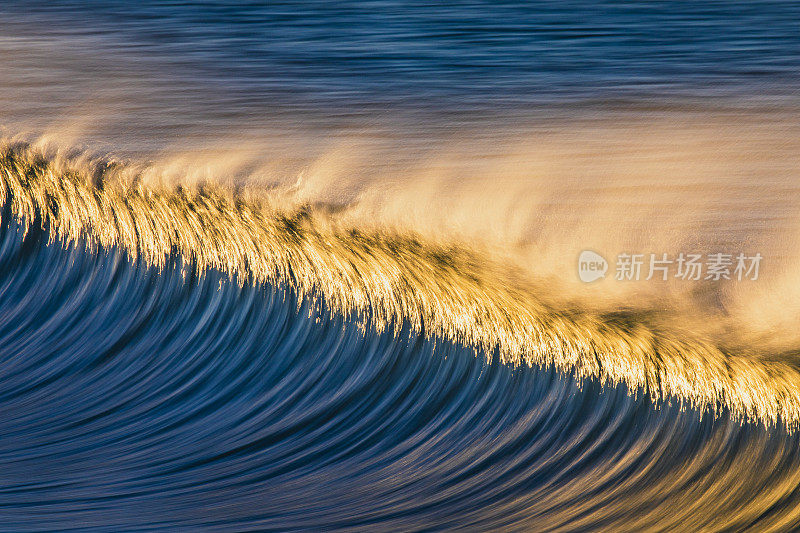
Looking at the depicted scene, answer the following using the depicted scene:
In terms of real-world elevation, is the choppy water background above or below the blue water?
below

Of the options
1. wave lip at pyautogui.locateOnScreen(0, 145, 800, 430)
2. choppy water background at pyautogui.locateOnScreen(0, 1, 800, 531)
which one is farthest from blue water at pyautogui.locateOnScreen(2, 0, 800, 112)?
wave lip at pyautogui.locateOnScreen(0, 145, 800, 430)

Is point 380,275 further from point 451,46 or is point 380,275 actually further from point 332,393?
point 451,46

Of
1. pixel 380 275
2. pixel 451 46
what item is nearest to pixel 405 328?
pixel 380 275

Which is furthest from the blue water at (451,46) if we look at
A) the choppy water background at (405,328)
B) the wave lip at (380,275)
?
the wave lip at (380,275)

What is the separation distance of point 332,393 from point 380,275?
0.22 meters

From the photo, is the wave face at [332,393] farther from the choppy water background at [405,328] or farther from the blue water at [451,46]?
the blue water at [451,46]

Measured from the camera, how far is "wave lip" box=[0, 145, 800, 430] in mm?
1371

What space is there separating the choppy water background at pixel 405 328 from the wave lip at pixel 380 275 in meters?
0.03

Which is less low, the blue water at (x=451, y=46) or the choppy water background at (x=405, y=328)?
the blue water at (x=451, y=46)

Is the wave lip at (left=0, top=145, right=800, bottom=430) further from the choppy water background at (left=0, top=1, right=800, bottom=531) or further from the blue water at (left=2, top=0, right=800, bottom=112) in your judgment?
the blue water at (left=2, top=0, right=800, bottom=112)

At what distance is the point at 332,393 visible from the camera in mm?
1658

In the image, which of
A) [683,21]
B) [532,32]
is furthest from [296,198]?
[683,21]

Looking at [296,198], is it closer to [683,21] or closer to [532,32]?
[532,32]

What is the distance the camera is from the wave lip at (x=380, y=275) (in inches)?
54.0
